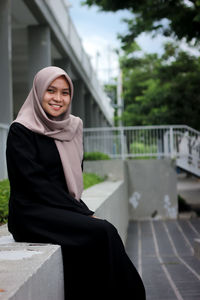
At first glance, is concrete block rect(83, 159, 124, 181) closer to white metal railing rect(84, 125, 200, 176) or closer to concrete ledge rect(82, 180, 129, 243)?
white metal railing rect(84, 125, 200, 176)

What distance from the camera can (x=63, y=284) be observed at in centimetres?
268

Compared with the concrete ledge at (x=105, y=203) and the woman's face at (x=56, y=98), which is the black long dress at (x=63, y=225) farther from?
the concrete ledge at (x=105, y=203)

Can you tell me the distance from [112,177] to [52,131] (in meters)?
9.26

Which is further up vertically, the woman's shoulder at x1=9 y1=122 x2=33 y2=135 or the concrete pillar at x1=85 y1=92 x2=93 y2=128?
the concrete pillar at x1=85 y1=92 x2=93 y2=128

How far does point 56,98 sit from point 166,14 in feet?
27.0

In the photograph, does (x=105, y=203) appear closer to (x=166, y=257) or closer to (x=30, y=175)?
(x=30, y=175)

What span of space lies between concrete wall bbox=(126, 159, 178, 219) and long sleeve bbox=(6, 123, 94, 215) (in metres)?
10.1

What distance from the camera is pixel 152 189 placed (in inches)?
518

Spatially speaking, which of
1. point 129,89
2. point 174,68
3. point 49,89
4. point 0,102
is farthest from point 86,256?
point 129,89

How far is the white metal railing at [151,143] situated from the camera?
13656mm

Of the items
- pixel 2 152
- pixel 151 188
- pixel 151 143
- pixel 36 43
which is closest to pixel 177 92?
pixel 151 143

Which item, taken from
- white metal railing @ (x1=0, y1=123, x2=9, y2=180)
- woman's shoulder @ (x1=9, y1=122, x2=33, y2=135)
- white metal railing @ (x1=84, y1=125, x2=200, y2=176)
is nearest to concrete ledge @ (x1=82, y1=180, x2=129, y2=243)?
woman's shoulder @ (x1=9, y1=122, x2=33, y2=135)

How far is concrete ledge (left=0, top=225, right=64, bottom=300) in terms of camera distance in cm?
181

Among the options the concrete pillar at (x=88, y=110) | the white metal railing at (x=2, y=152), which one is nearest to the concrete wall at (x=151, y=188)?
the white metal railing at (x=2, y=152)
